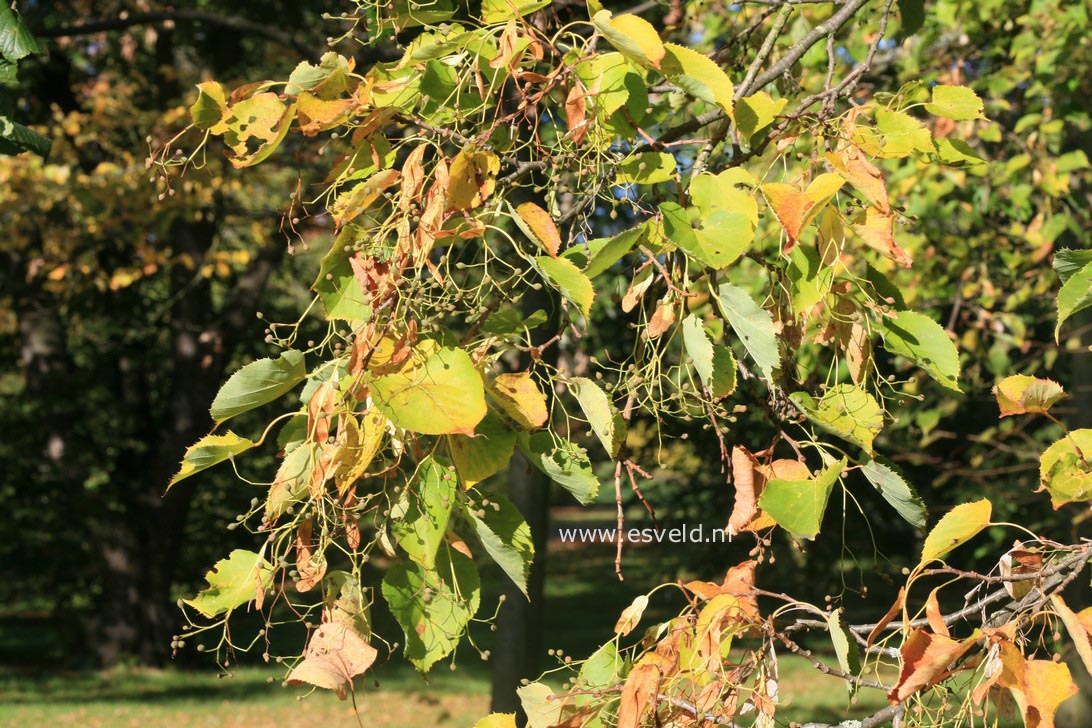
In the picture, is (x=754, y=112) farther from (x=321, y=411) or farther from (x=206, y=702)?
(x=206, y=702)

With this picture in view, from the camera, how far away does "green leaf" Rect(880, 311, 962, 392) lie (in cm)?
126

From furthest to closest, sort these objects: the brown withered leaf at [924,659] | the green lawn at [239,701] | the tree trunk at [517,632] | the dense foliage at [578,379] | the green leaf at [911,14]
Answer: the green lawn at [239,701] < the tree trunk at [517,632] < the green leaf at [911,14] < the dense foliage at [578,379] < the brown withered leaf at [924,659]

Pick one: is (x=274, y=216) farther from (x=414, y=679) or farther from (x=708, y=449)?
(x=414, y=679)

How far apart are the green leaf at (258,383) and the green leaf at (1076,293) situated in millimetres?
796

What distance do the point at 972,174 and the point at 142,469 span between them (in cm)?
706

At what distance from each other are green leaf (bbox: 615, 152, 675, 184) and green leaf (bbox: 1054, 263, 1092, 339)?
435 millimetres

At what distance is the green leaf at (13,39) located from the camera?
164 cm

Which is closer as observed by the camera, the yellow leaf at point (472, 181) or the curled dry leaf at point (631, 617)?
the yellow leaf at point (472, 181)

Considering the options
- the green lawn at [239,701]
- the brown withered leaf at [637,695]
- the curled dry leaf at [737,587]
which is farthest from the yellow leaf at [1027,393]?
the green lawn at [239,701]

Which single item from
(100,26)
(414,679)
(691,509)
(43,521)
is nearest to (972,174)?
(100,26)

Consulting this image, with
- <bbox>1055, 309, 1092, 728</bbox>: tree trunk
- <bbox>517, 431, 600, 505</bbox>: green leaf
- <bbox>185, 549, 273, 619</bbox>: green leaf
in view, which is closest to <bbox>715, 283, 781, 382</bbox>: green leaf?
<bbox>517, 431, 600, 505</bbox>: green leaf

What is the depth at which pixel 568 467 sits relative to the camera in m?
1.21

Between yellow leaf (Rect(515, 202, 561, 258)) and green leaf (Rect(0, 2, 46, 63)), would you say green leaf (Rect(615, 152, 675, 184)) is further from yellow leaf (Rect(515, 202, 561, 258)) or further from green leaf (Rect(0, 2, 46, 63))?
green leaf (Rect(0, 2, 46, 63))

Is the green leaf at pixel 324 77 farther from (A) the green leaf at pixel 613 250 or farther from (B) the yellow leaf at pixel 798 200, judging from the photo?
(B) the yellow leaf at pixel 798 200
